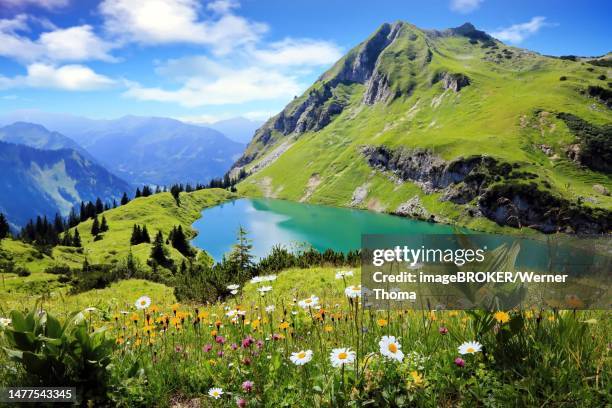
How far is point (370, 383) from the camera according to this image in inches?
158

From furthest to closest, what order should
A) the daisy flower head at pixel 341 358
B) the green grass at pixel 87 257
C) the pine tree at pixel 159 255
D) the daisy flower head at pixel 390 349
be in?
the pine tree at pixel 159 255, the green grass at pixel 87 257, the daisy flower head at pixel 390 349, the daisy flower head at pixel 341 358

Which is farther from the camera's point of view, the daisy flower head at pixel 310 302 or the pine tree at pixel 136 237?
the pine tree at pixel 136 237

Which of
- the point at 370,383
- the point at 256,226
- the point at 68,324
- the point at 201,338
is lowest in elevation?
the point at 256,226

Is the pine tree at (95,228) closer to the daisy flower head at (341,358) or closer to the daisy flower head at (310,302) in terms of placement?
the daisy flower head at (310,302)

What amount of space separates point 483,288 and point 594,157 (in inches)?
8238

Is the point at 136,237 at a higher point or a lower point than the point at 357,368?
lower

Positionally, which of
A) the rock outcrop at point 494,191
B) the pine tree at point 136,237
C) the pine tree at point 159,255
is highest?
the rock outcrop at point 494,191

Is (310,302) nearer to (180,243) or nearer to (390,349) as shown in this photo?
(390,349)

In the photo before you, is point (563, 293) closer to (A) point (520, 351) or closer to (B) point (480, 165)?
(A) point (520, 351)

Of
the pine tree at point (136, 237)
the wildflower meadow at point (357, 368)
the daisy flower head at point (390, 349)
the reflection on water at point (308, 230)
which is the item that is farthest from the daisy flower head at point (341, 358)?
the reflection on water at point (308, 230)

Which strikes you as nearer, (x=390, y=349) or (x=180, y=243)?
(x=390, y=349)

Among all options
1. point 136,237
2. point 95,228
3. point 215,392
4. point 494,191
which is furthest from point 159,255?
point 494,191

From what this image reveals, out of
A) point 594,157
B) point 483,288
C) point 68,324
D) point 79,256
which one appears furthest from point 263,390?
point 594,157

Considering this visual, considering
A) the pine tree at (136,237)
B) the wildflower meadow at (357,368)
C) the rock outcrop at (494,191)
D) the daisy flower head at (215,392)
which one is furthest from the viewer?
the rock outcrop at (494,191)
